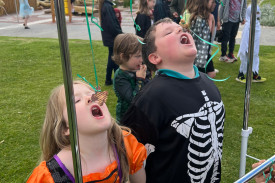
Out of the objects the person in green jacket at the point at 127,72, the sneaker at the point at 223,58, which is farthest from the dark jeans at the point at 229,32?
the person in green jacket at the point at 127,72

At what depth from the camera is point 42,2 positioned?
20.0m

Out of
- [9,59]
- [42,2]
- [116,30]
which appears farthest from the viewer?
[42,2]

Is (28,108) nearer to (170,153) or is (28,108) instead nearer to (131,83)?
(131,83)

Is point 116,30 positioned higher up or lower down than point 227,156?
higher up

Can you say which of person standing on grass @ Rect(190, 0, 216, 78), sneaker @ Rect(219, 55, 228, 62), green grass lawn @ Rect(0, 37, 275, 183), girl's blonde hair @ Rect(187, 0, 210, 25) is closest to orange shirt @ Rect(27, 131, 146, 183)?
green grass lawn @ Rect(0, 37, 275, 183)

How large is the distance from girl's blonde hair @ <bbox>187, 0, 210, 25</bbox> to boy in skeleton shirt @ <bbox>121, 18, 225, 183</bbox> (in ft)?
8.31

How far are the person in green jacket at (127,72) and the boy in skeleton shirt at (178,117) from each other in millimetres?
922

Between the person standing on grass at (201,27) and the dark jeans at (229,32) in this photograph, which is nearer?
the person standing on grass at (201,27)

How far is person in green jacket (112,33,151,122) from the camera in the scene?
251cm

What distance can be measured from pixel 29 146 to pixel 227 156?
82.0 inches

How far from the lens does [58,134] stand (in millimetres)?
1410

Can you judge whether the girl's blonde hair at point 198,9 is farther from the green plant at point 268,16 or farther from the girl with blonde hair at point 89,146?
the green plant at point 268,16

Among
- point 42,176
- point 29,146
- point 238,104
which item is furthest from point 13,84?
point 42,176

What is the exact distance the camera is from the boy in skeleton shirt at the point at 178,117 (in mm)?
1467
